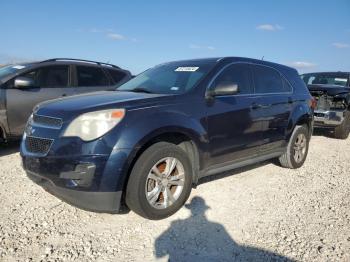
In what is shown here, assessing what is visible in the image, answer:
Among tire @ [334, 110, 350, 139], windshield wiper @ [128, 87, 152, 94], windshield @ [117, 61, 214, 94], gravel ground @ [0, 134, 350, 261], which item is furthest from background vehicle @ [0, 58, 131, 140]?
tire @ [334, 110, 350, 139]

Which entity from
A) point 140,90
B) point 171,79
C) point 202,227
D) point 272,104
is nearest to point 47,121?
point 140,90

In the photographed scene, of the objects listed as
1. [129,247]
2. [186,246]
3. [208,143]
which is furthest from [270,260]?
[208,143]

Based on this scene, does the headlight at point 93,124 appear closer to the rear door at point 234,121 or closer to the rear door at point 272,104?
the rear door at point 234,121

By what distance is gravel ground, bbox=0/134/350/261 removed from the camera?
3.07 meters

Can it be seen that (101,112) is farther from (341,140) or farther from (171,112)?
(341,140)

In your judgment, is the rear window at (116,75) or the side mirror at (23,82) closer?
the side mirror at (23,82)

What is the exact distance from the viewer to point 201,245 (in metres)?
3.22

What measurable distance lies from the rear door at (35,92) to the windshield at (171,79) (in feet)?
6.83

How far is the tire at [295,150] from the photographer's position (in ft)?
18.6

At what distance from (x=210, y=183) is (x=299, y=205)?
3.93ft

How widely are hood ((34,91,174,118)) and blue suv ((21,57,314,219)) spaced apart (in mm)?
12

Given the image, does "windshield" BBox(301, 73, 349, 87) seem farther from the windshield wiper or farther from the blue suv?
the windshield wiper

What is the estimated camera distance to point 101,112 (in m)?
3.33

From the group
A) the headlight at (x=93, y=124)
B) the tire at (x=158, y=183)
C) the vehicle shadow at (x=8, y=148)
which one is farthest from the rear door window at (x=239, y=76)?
the vehicle shadow at (x=8, y=148)
